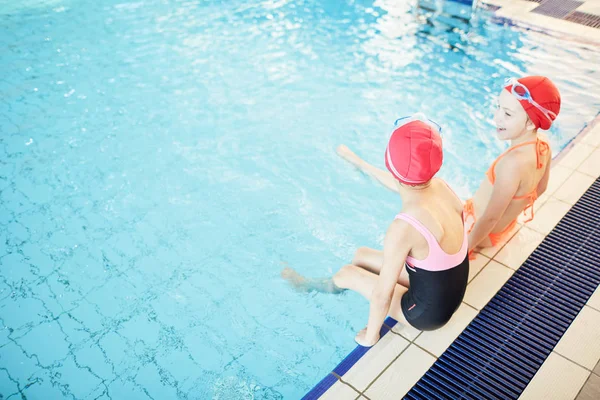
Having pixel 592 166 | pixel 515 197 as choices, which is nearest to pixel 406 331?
pixel 515 197

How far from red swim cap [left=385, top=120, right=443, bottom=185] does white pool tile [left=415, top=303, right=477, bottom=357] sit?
48.5 inches

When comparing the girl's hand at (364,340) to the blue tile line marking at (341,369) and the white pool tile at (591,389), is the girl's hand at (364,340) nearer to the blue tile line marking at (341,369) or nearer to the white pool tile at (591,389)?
the blue tile line marking at (341,369)

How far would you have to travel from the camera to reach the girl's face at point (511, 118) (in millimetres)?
2773

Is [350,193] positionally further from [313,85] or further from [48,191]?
[48,191]

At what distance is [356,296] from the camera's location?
3482mm

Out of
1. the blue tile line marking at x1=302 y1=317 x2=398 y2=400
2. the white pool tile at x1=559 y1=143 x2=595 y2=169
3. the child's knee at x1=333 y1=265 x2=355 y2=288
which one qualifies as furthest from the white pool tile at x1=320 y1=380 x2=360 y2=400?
the white pool tile at x1=559 y1=143 x2=595 y2=169

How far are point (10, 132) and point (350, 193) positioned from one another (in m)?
3.96

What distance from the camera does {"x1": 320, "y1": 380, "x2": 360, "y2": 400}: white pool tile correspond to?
2.64 metres

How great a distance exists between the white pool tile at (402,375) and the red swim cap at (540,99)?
1.61 meters

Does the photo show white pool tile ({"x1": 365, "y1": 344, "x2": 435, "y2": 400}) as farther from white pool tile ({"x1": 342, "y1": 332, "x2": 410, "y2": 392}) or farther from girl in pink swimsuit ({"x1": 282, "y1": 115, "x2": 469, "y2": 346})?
girl in pink swimsuit ({"x1": 282, "y1": 115, "x2": 469, "y2": 346})

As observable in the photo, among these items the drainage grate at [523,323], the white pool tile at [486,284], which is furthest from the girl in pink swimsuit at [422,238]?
the white pool tile at [486,284]

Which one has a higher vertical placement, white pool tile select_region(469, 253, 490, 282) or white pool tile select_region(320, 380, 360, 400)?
white pool tile select_region(320, 380, 360, 400)

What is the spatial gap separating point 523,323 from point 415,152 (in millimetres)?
1642

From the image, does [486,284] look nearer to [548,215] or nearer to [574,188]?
[548,215]
